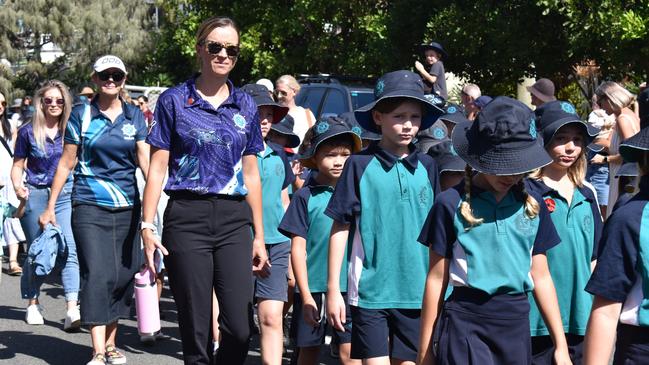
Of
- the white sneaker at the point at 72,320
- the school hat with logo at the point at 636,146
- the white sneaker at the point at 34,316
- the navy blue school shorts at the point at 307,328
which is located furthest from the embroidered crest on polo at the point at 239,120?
the white sneaker at the point at 34,316

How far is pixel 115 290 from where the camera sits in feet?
25.5

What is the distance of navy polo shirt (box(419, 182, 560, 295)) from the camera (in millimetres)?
4387

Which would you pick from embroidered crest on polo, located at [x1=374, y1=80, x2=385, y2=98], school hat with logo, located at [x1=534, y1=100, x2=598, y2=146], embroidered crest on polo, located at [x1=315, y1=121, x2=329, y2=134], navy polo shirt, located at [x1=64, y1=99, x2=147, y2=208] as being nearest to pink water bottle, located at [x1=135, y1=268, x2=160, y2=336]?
navy polo shirt, located at [x1=64, y1=99, x2=147, y2=208]

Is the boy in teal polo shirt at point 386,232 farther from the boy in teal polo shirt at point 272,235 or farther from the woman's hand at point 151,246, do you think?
the boy in teal polo shirt at point 272,235

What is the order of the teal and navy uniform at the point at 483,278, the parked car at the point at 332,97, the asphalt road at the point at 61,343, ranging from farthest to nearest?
the parked car at the point at 332,97, the asphalt road at the point at 61,343, the teal and navy uniform at the point at 483,278

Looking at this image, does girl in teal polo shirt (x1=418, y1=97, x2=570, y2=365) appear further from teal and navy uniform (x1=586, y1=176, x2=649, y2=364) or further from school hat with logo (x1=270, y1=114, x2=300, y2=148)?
school hat with logo (x1=270, y1=114, x2=300, y2=148)

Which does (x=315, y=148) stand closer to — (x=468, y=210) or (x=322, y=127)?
A: (x=322, y=127)

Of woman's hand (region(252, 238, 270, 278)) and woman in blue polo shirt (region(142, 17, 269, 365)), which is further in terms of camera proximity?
woman's hand (region(252, 238, 270, 278))

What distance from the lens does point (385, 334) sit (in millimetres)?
5410

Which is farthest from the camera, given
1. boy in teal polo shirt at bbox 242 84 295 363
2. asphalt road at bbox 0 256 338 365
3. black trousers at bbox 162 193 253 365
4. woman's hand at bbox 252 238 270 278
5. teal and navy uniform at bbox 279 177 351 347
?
asphalt road at bbox 0 256 338 365

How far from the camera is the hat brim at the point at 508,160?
14.0 feet

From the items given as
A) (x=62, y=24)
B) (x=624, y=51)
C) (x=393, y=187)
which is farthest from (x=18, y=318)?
(x=62, y=24)

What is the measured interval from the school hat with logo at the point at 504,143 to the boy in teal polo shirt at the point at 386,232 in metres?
1.04

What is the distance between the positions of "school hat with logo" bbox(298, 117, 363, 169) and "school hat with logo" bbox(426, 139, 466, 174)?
1.91 feet
